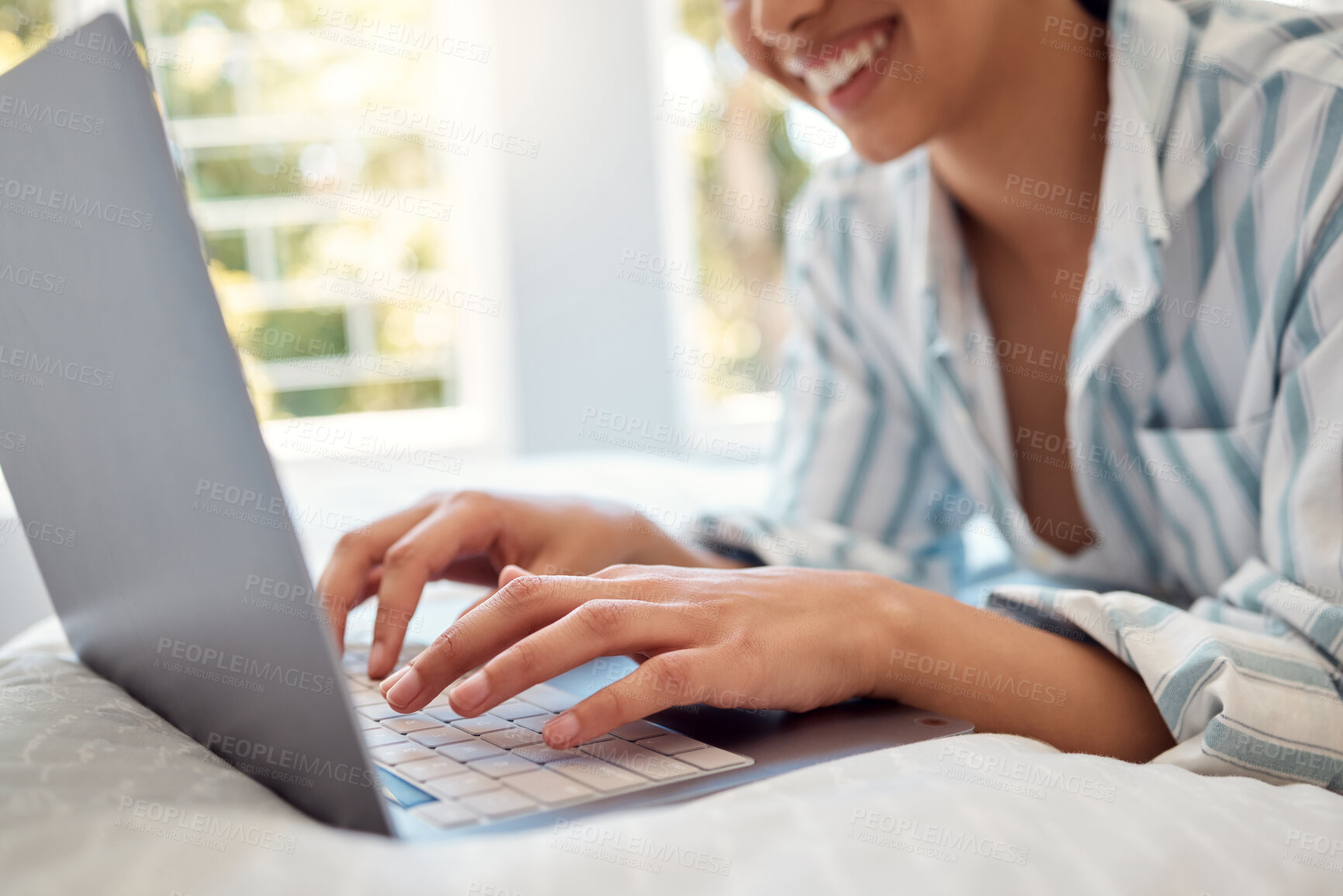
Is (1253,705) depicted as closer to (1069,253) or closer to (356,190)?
(1069,253)

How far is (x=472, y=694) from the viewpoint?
504 millimetres

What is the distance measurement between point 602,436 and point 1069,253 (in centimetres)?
251

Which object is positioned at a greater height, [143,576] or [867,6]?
[867,6]

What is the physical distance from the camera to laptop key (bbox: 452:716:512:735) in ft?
1.75

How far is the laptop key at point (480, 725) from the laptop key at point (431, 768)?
47 mm

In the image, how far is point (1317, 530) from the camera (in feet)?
2.15

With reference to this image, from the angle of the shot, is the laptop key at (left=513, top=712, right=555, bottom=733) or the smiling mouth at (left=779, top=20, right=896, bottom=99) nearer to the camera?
the laptop key at (left=513, top=712, right=555, bottom=733)

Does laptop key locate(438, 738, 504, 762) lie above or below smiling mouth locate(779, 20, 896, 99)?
below

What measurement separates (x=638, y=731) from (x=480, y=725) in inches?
3.4

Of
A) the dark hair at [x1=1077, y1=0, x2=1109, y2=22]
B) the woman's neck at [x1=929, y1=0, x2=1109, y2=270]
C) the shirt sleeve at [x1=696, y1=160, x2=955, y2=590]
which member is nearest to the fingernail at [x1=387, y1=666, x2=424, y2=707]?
the shirt sleeve at [x1=696, y1=160, x2=955, y2=590]

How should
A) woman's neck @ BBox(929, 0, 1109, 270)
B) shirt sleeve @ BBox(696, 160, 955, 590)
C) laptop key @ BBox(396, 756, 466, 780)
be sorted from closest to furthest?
laptop key @ BBox(396, 756, 466, 780) → woman's neck @ BBox(929, 0, 1109, 270) → shirt sleeve @ BBox(696, 160, 955, 590)

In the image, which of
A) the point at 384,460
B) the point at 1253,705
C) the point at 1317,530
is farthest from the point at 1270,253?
the point at 384,460

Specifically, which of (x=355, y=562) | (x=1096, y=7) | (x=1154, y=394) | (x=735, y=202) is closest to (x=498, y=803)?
(x=355, y=562)

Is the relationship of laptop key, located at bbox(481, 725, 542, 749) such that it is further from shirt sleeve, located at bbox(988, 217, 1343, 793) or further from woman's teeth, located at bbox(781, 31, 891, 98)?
woman's teeth, located at bbox(781, 31, 891, 98)
